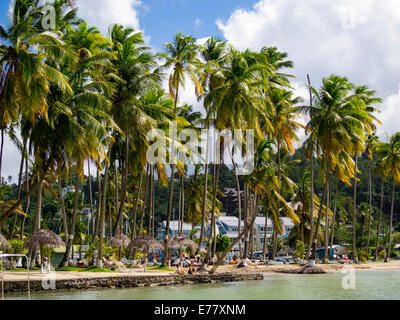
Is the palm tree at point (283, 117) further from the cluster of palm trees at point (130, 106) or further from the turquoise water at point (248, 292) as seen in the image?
the turquoise water at point (248, 292)

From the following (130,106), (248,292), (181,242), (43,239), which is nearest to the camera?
(248,292)

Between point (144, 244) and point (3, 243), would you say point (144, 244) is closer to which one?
point (144, 244)

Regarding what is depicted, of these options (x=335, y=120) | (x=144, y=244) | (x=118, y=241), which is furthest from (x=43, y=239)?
(x=335, y=120)

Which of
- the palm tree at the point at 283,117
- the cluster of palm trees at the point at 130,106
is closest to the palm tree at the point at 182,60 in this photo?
the cluster of palm trees at the point at 130,106

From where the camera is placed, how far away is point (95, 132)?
21938 millimetres

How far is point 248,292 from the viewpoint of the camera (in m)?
22.5

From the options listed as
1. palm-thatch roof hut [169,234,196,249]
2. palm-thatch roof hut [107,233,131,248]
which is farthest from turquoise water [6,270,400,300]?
palm-thatch roof hut [107,233,131,248]

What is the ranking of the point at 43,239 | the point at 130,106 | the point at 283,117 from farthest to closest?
the point at 283,117 → the point at 130,106 → the point at 43,239

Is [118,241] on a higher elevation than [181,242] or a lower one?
higher

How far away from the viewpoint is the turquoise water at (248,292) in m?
20.0

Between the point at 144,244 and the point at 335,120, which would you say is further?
the point at 335,120

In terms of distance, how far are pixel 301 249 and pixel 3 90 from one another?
105 ft
